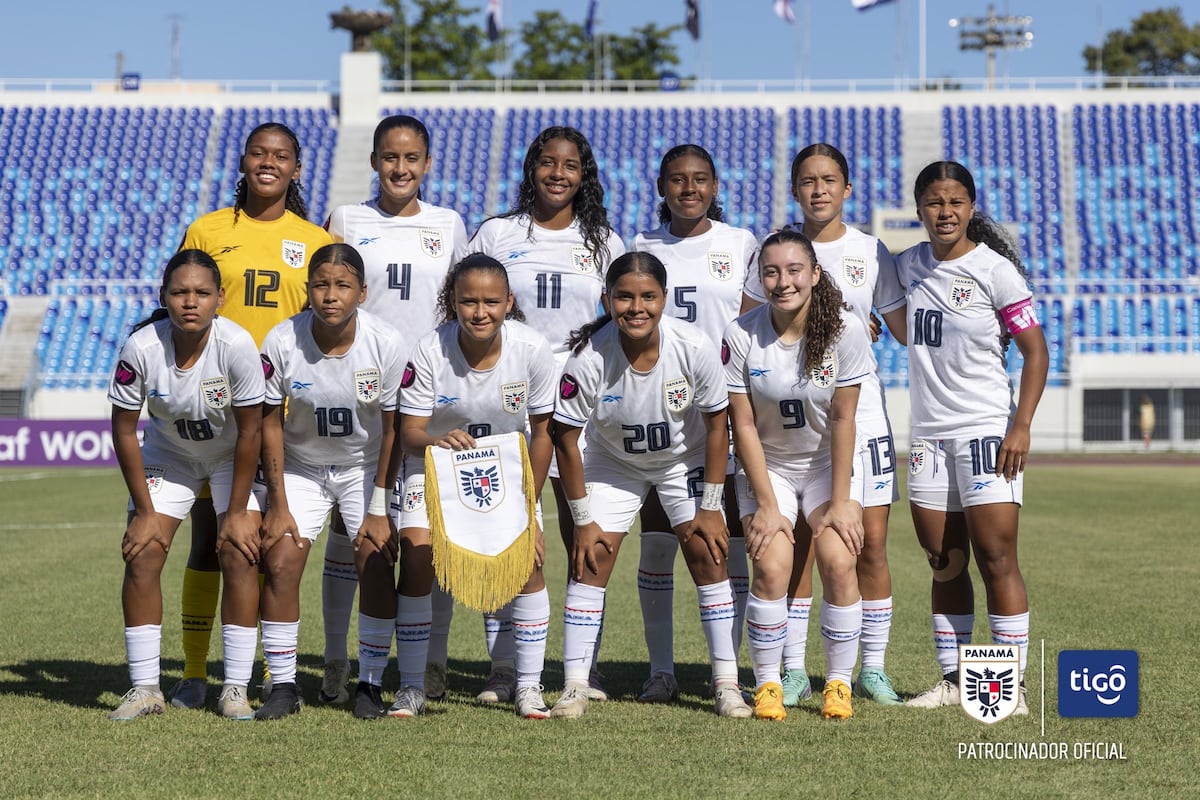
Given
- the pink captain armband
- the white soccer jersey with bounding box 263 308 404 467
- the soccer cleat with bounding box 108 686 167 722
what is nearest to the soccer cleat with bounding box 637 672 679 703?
the white soccer jersey with bounding box 263 308 404 467

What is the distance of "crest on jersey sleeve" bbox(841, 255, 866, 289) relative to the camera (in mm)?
5914

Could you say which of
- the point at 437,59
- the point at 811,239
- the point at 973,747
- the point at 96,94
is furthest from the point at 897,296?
the point at 437,59

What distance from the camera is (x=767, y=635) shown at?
5.52 meters

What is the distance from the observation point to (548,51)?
52.5 metres

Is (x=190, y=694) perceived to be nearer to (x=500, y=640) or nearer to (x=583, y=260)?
(x=500, y=640)

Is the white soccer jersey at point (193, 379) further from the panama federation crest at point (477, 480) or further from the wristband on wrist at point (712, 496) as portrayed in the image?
the wristband on wrist at point (712, 496)

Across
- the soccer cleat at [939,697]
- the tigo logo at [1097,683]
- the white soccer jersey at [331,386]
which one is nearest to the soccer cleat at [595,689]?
the soccer cleat at [939,697]

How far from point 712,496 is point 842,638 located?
2.60 feet

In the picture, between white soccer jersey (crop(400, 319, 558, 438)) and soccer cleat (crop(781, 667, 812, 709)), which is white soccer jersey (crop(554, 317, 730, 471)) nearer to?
white soccer jersey (crop(400, 319, 558, 438))

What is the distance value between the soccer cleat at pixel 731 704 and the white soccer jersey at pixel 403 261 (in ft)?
6.68

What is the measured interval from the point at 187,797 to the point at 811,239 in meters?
3.45

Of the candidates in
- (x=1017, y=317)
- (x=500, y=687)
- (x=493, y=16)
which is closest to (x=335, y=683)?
(x=500, y=687)

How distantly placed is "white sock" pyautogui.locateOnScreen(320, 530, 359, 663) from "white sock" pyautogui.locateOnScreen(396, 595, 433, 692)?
48cm

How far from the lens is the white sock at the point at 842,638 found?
5.57 meters
